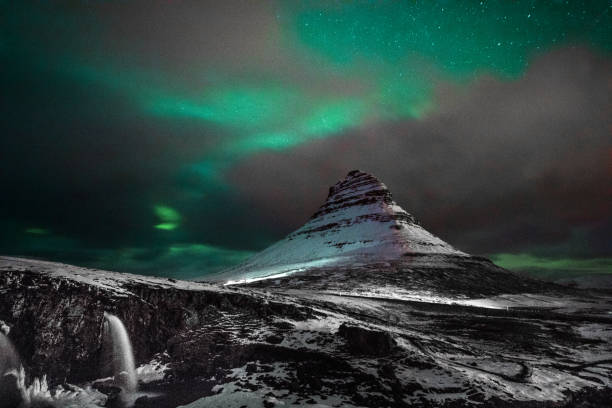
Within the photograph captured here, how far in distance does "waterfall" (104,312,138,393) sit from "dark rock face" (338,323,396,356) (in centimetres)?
696

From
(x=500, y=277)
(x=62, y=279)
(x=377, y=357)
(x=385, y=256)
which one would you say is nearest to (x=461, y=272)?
(x=500, y=277)

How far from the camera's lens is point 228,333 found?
12133 millimetres

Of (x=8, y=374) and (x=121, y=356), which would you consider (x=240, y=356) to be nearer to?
(x=121, y=356)

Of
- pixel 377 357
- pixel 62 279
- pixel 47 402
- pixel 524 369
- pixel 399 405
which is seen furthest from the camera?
pixel 524 369

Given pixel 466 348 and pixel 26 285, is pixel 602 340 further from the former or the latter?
pixel 26 285

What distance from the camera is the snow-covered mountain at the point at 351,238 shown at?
332 ft

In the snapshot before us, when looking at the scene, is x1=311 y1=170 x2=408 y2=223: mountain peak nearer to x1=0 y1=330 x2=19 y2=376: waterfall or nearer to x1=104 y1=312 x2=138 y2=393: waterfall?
x1=104 y1=312 x2=138 y2=393: waterfall

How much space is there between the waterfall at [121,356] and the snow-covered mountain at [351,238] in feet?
234

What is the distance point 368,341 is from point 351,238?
117m

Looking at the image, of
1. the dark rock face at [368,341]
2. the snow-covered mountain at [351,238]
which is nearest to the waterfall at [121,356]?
the dark rock face at [368,341]

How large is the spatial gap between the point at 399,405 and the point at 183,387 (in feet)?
19.6

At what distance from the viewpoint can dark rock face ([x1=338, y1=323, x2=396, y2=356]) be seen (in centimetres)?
1181

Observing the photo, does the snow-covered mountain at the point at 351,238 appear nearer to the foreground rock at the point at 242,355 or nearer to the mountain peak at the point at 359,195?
the mountain peak at the point at 359,195

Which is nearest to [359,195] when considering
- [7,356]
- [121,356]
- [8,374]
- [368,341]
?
[368,341]
